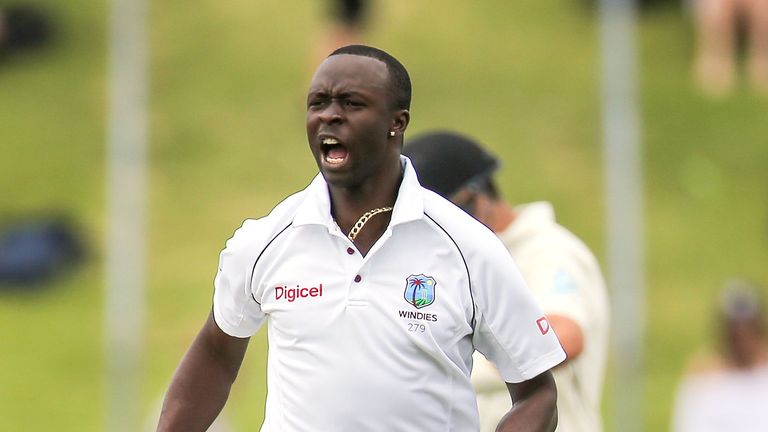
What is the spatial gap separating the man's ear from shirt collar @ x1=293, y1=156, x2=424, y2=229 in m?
0.14

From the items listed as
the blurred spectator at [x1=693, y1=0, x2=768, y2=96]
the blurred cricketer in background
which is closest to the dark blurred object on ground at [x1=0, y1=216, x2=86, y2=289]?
the blurred spectator at [x1=693, y1=0, x2=768, y2=96]

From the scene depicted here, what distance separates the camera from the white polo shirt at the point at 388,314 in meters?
3.54

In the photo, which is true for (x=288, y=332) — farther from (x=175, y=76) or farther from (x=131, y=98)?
(x=175, y=76)

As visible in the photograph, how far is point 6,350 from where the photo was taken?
10.9 meters

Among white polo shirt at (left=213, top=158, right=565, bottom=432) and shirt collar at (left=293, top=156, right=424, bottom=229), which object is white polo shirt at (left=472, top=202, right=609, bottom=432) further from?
shirt collar at (left=293, top=156, right=424, bottom=229)

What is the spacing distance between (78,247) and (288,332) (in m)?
7.88

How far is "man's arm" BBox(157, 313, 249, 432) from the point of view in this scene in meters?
3.84

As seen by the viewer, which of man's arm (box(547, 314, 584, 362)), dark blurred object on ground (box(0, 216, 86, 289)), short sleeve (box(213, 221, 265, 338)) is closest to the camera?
short sleeve (box(213, 221, 265, 338))

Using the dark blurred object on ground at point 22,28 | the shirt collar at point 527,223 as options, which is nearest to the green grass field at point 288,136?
the dark blurred object on ground at point 22,28

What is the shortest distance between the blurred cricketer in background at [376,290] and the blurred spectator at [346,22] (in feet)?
24.3

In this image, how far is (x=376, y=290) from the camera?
11.7ft

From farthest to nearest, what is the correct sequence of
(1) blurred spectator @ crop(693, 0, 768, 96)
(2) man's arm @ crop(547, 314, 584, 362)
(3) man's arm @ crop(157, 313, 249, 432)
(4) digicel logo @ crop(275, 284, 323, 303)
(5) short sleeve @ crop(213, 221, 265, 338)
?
1. (1) blurred spectator @ crop(693, 0, 768, 96)
2. (2) man's arm @ crop(547, 314, 584, 362)
3. (3) man's arm @ crop(157, 313, 249, 432)
4. (5) short sleeve @ crop(213, 221, 265, 338)
5. (4) digicel logo @ crop(275, 284, 323, 303)

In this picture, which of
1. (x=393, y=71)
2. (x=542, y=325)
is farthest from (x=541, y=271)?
(x=393, y=71)

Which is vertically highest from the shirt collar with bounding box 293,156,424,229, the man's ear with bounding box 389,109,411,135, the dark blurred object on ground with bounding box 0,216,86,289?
the man's ear with bounding box 389,109,411,135
